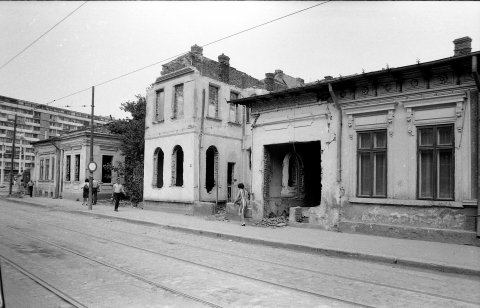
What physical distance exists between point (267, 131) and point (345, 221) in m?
5.11

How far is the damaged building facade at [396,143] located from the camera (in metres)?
→ 10.5

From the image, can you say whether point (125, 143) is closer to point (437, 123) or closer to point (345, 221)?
point (345, 221)

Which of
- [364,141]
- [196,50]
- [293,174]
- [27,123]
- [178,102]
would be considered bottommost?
[293,174]

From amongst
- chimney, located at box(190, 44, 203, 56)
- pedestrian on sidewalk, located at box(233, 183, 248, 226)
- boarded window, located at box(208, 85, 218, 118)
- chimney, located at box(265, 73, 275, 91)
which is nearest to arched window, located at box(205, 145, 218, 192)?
boarded window, located at box(208, 85, 218, 118)

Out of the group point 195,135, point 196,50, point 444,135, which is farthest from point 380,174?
point 196,50

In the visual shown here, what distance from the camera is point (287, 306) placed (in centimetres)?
520

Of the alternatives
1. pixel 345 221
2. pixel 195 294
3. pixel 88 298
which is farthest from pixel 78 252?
pixel 345 221

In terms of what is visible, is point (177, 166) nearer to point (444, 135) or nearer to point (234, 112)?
point (234, 112)

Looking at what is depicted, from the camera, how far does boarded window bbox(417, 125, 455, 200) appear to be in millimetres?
10922

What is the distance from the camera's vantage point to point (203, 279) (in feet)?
21.7

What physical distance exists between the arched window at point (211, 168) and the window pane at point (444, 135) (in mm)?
12655

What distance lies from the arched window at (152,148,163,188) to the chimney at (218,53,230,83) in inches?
234

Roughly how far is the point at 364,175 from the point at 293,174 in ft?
19.4

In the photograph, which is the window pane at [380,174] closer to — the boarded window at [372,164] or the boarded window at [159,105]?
the boarded window at [372,164]
